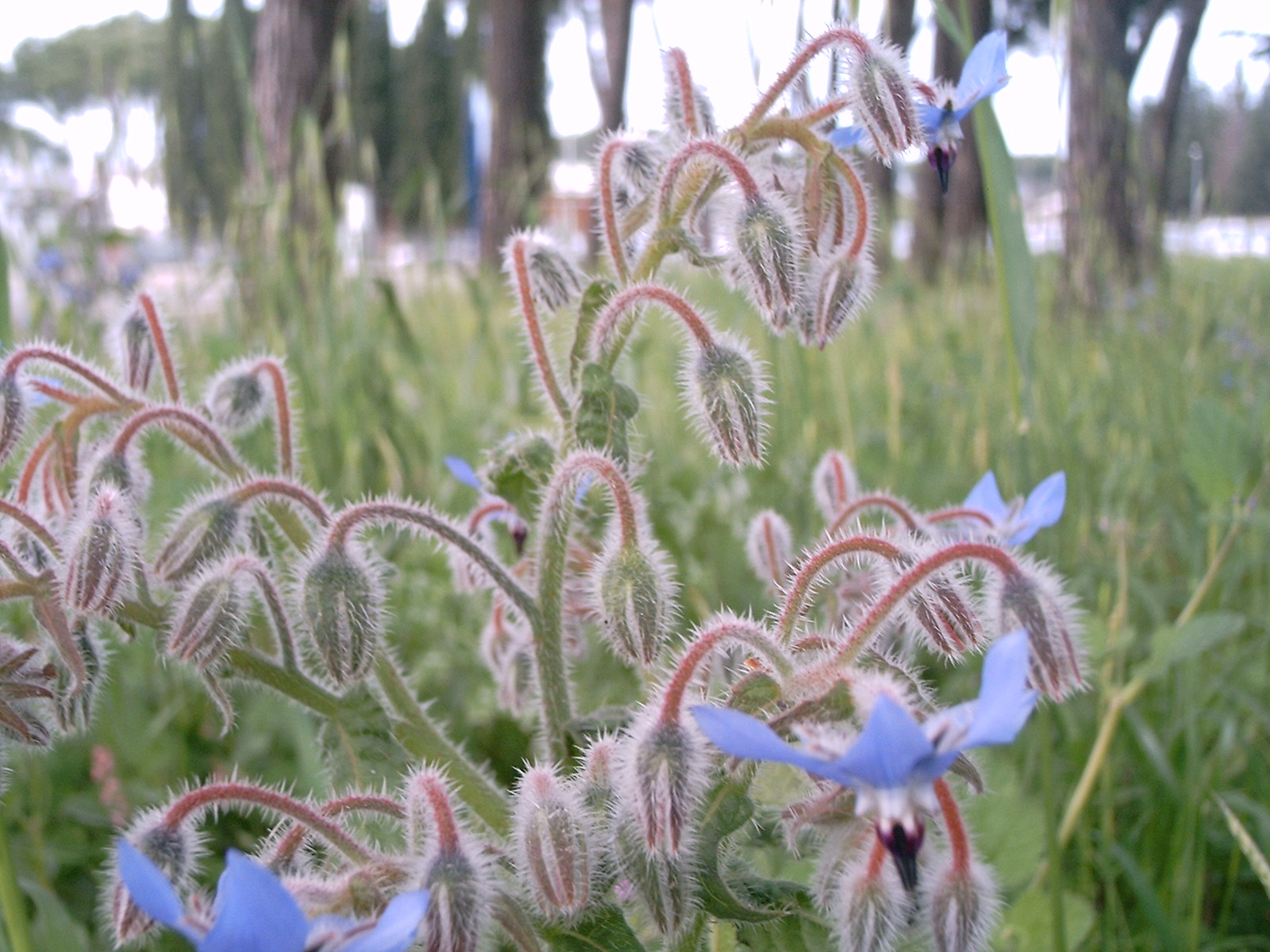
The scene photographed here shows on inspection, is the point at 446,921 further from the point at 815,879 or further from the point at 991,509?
the point at 991,509

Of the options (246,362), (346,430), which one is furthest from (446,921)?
(346,430)

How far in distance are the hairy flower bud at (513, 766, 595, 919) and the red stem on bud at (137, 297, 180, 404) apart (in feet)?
2.15

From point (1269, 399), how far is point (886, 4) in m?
0.96

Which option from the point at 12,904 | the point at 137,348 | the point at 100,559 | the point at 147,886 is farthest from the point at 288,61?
the point at 147,886

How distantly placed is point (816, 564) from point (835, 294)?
0.33 metres

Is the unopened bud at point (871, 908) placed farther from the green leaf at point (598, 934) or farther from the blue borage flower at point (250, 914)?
the blue borage flower at point (250, 914)

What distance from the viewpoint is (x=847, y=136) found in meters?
1.16

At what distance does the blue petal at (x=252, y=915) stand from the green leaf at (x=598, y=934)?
246 mm

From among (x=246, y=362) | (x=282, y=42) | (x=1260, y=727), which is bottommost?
(x=1260, y=727)

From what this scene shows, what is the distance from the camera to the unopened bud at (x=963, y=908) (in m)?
0.77

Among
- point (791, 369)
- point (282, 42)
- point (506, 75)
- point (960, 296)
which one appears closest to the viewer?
point (791, 369)

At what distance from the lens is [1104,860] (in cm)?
154

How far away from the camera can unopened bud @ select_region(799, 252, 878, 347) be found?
1.11 meters

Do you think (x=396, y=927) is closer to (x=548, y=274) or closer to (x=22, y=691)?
(x=22, y=691)
